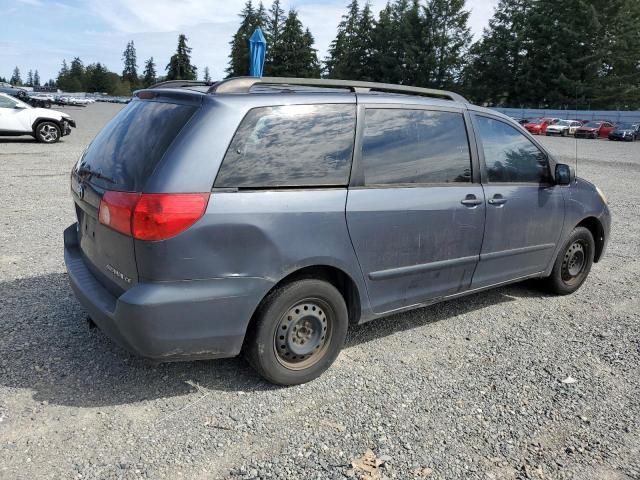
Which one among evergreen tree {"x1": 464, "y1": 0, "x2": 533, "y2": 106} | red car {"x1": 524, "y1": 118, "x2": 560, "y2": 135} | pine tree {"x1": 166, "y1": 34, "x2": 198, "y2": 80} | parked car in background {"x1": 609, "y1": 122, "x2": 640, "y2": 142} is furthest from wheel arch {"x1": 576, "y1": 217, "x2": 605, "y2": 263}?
pine tree {"x1": 166, "y1": 34, "x2": 198, "y2": 80}

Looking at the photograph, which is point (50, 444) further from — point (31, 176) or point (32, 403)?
point (31, 176)

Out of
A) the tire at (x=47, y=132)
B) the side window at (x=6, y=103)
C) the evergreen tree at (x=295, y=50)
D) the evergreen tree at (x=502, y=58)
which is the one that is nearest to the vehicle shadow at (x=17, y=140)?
the tire at (x=47, y=132)

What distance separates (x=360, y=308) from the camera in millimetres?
3482

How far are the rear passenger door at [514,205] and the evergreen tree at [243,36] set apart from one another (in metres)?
94.8

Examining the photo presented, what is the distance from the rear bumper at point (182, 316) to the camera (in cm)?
274

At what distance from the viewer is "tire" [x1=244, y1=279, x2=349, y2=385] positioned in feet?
10.1

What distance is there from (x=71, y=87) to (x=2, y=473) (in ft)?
492

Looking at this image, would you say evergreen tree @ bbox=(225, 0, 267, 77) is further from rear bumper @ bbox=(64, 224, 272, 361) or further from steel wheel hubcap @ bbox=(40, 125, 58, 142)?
rear bumper @ bbox=(64, 224, 272, 361)

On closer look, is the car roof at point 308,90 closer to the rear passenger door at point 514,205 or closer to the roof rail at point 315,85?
the roof rail at point 315,85

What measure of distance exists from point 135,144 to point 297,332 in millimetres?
1458

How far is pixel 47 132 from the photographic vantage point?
17.1 meters

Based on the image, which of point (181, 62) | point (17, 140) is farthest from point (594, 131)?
point (181, 62)

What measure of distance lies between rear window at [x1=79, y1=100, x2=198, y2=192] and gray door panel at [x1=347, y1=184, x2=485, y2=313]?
113 centimetres

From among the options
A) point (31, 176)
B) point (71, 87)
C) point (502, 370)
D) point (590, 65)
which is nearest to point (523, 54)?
point (590, 65)
